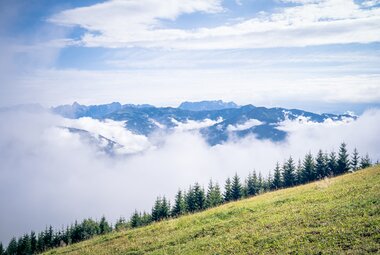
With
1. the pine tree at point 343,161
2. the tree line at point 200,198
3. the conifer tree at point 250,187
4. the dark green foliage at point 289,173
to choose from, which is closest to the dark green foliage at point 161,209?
the tree line at point 200,198

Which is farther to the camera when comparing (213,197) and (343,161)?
(213,197)

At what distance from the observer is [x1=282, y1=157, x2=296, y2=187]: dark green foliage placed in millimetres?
96375

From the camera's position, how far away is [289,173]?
318 ft

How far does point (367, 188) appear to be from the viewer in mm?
21141

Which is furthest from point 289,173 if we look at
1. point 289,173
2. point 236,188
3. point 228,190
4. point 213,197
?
point 213,197

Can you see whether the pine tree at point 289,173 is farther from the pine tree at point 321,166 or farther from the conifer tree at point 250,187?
the conifer tree at point 250,187

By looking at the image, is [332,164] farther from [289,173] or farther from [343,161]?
[289,173]

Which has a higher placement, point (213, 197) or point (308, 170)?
point (308, 170)

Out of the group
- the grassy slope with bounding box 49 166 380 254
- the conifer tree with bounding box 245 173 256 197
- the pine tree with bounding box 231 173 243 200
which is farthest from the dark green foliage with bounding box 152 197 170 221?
the grassy slope with bounding box 49 166 380 254

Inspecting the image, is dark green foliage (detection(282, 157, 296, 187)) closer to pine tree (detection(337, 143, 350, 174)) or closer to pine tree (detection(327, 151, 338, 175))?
pine tree (detection(327, 151, 338, 175))

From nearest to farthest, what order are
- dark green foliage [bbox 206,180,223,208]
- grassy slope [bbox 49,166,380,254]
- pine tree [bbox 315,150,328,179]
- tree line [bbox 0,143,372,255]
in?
grassy slope [bbox 49,166,380,254], tree line [bbox 0,143,372,255], dark green foliage [bbox 206,180,223,208], pine tree [bbox 315,150,328,179]

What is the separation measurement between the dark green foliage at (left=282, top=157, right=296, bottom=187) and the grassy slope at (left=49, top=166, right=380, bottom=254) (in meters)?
73.0

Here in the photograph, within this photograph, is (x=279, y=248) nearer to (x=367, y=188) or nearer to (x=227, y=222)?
(x=227, y=222)

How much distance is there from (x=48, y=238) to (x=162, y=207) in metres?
34.8
